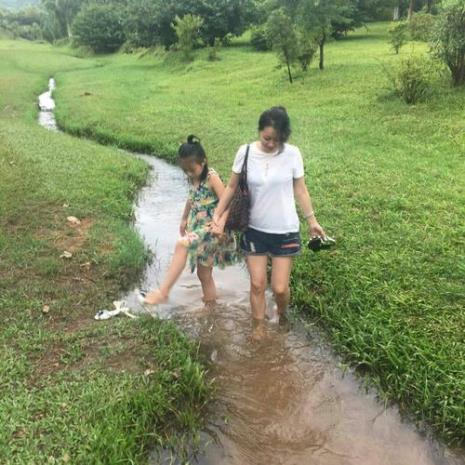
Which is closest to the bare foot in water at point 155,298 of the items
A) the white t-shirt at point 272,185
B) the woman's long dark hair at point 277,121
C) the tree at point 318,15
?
the white t-shirt at point 272,185

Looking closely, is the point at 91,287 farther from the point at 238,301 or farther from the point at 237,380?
the point at 237,380

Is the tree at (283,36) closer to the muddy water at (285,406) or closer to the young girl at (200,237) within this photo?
the muddy water at (285,406)

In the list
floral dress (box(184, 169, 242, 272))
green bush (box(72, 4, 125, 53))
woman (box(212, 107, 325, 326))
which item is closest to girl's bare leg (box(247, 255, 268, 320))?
woman (box(212, 107, 325, 326))

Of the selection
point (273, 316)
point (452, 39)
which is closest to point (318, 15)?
point (452, 39)

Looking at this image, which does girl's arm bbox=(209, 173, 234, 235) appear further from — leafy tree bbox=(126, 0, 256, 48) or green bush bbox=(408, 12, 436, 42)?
leafy tree bbox=(126, 0, 256, 48)

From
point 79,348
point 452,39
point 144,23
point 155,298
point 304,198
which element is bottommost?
point 79,348

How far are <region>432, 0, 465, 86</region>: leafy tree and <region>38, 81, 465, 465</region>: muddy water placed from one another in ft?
33.3

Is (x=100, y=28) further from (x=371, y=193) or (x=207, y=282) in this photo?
(x=207, y=282)

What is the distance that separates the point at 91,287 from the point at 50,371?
152cm

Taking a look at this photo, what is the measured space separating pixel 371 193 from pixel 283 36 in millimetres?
13402

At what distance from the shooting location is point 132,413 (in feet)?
11.8

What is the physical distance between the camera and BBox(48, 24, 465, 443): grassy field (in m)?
4.16

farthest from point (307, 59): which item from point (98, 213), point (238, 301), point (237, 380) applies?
point (237, 380)

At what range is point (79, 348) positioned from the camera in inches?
172
